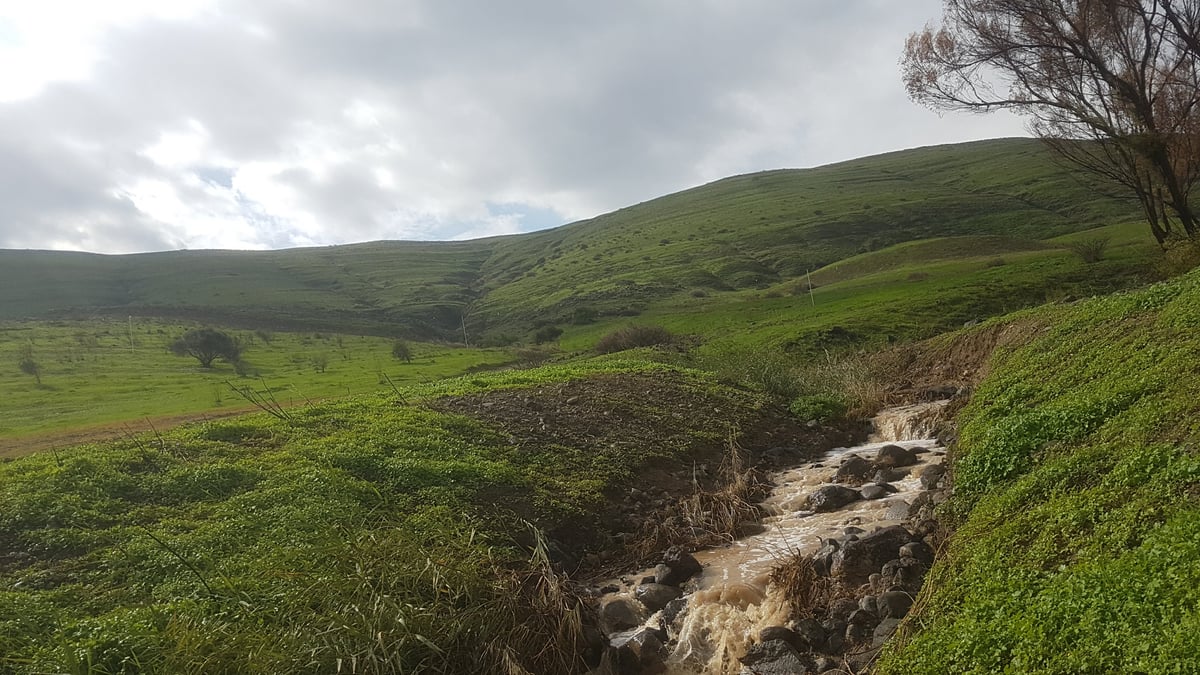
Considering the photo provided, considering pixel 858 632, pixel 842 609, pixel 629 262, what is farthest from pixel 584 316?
pixel 858 632

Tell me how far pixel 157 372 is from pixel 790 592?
65.7 meters

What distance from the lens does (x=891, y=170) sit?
550ft

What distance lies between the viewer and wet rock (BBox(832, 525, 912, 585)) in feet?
35.6

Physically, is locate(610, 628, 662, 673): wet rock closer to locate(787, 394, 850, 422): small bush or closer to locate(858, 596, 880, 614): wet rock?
locate(858, 596, 880, 614): wet rock

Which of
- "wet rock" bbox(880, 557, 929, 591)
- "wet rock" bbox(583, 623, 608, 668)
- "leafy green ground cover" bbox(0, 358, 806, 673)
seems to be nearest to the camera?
"leafy green ground cover" bbox(0, 358, 806, 673)

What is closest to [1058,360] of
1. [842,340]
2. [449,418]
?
[449,418]

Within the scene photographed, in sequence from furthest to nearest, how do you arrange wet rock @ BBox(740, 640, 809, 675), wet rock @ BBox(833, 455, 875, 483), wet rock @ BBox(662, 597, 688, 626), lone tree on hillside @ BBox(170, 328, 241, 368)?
lone tree on hillside @ BBox(170, 328, 241, 368) < wet rock @ BBox(833, 455, 875, 483) < wet rock @ BBox(662, 597, 688, 626) < wet rock @ BBox(740, 640, 809, 675)

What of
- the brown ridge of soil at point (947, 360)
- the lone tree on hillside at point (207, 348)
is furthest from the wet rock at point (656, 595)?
the lone tree on hillside at point (207, 348)

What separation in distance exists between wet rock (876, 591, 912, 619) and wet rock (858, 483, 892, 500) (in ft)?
18.8

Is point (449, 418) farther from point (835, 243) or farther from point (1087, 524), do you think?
point (835, 243)

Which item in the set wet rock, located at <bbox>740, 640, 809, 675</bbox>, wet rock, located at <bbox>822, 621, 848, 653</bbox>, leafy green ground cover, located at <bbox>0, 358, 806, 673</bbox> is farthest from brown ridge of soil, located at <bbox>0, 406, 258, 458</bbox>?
wet rock, located at <bbox>822, 621, 848, 653</bbox>

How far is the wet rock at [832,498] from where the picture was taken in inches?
596

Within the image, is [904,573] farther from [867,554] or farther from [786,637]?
[786,637]

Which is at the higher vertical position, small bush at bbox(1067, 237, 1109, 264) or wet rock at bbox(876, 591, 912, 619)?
small bush at bbox(1067, 237, 1109, 264)
